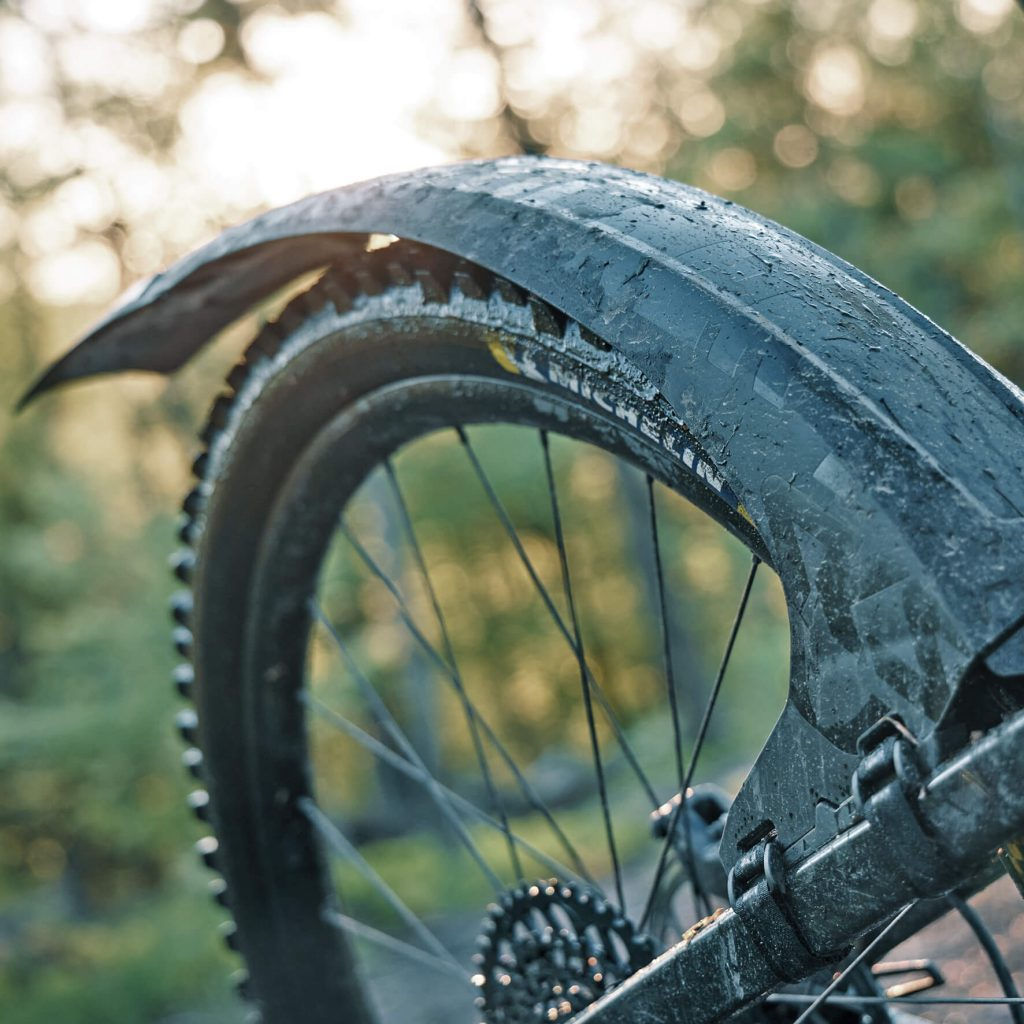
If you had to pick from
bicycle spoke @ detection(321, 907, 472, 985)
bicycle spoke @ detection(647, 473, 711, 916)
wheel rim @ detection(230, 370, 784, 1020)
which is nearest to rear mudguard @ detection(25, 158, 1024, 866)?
wheel rim @ detection(230, 370, 784, 1020)

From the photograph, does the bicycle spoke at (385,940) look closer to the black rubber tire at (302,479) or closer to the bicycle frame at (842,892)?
the black rubber tire at (302,479)

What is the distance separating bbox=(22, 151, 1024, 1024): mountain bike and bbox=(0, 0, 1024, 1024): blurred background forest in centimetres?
655

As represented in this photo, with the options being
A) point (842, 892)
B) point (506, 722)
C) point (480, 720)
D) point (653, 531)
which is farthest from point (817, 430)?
point (506, 722)

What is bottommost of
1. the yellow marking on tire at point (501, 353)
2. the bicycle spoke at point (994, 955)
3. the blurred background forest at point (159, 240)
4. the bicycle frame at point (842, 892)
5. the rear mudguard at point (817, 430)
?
the bicycle spoke at point (994, 955)

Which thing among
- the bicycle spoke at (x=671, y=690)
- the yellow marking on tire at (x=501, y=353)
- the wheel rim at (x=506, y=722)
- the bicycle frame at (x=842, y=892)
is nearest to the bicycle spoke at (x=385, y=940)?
the wheel rim at (x=506, y=722)

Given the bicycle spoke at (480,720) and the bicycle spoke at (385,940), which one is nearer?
the bicycle spoke at (480,720)

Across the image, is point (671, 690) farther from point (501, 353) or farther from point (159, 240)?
point (159, 240)

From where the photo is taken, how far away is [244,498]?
4.91 ft

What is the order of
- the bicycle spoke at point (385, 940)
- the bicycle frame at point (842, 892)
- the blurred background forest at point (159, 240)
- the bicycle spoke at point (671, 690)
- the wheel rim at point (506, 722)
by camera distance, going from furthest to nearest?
the blurred background forest at point (159, 240), the bicycle spoke at point (385, 940), the wheel rim at point (506, 722), the bicycle spoke at point (671, 690), the bicycle frame at point (842, 892)

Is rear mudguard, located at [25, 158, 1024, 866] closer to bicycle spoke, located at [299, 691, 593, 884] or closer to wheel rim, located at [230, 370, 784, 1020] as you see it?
wheel rim, located at [230, 370, 784, 1020]

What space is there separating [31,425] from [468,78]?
6230mm

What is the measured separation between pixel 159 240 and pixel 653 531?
34.2 feet

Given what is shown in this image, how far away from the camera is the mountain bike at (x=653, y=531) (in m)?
0.71

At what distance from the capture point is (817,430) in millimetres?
759
